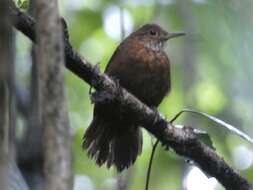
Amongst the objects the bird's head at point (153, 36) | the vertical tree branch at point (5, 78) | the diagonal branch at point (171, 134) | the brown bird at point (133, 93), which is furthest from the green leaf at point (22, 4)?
the bird's head at point (153, 36)

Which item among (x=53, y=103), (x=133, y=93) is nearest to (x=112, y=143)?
(x=133, y=93)

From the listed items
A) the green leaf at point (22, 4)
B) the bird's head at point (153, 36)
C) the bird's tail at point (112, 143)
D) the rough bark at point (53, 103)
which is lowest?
the bird's tail at point (112, 143)

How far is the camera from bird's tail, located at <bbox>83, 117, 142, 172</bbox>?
141 inches

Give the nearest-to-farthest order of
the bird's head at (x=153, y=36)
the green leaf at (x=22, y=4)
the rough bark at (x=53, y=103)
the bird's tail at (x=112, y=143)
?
1. the rough bark at (x=53, y=103)
2. the green leaf at (x=22, y=4)
3. the bird's tail at (x=112, y=143)
4. the bird's head at (x=153, y=36)

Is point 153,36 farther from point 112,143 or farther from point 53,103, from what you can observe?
point 53,103

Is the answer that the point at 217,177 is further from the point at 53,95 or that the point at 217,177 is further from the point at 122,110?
the point at 53,95

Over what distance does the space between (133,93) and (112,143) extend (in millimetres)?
316

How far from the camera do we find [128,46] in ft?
13.3

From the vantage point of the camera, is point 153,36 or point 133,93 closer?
point 133,93

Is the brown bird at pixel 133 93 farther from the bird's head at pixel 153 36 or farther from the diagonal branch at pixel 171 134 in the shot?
the diagonal branch at pixel 171 134

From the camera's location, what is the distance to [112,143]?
148 inches

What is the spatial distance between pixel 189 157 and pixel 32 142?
1112 mm

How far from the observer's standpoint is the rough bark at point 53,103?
98 cm

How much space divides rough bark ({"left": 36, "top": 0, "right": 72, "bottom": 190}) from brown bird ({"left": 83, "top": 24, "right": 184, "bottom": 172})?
2347 millimetres
